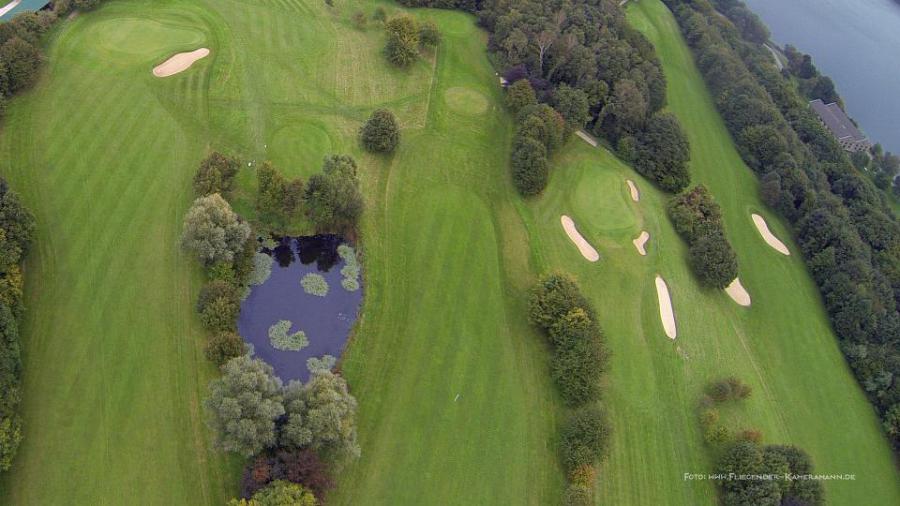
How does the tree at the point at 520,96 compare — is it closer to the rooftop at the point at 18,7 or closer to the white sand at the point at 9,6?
the rooftop at the point at 18,7

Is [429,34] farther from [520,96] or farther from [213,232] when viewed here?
[213,232]

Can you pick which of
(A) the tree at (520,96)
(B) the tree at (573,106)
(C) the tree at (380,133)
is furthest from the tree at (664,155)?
(C) the tree at (380,133)

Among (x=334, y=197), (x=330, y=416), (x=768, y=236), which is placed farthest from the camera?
(x=768, y=236)

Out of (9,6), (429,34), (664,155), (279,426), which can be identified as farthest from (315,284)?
(9,6)

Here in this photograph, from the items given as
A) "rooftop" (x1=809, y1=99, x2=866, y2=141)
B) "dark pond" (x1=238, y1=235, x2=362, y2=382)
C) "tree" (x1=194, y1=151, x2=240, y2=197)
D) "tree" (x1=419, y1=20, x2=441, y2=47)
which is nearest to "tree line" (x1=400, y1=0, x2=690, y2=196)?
"tree" (x1=419, y1=20, x2=441, y2=47)

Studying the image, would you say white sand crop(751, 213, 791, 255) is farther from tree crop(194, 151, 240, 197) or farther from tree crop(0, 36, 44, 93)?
tree crop(0, 36, 44, 93)

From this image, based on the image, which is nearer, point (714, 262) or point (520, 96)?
point (714, 262)

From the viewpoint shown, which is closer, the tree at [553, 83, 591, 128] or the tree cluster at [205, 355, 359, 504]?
the tree cluster at [205, 355, 359, 504]
